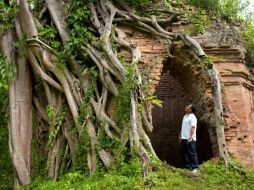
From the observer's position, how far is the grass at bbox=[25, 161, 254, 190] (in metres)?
4.78

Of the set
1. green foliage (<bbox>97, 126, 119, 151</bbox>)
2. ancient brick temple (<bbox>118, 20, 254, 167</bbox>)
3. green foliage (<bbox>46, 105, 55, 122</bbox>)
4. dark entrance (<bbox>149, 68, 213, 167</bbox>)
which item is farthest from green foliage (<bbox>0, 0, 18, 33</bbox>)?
dark entrance (<bbox>149, 68, 213, 167</bbox>)

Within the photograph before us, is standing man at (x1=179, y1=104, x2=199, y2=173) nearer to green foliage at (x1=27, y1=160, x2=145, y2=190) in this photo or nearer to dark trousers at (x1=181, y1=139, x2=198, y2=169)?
dark trousers at (x1=181, y1=139, x2=198, y2=169)

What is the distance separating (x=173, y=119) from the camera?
33.7 ft

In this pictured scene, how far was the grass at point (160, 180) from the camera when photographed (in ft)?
15.7

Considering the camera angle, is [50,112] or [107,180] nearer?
[107,180]

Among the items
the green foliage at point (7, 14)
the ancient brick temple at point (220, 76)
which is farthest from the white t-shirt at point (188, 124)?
the green foliage at point (7, 14)

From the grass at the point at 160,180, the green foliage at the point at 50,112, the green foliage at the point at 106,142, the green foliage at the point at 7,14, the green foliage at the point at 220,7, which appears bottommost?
the grass at the point at 160,180

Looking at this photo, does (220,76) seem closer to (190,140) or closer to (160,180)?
(190,140)

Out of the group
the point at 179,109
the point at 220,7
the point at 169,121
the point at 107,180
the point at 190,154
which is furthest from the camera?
the point at 169,121

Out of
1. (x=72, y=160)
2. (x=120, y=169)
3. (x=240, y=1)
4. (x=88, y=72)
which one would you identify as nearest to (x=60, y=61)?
(x=88, y=72)

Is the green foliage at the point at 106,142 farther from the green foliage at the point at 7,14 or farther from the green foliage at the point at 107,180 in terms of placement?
the green foliage at the point at 7,14

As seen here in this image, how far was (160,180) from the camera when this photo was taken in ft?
16.0

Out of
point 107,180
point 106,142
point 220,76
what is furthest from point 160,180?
point 220,76

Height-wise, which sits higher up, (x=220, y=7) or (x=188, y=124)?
(x=220, y=7)
